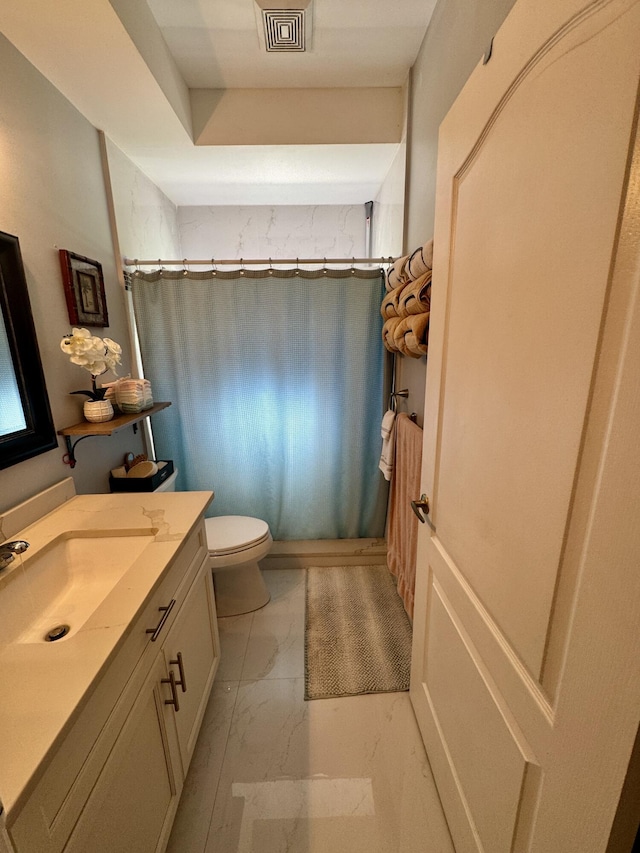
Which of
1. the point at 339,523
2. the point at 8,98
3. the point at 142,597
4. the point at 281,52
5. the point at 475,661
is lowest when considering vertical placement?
the point at 339,523

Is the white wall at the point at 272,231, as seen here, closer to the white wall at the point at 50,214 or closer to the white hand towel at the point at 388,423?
the white wall at the point at 50,214

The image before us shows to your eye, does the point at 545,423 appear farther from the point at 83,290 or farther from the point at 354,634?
the point at 83,290

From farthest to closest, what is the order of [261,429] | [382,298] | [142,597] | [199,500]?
[261,429]
[382,298]
[199,500]
[142,597]

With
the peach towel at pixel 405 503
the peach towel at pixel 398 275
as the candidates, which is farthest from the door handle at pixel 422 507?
the peach towel at pixel 398 275

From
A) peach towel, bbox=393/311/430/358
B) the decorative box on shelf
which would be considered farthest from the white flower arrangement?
peach towel, bbox=393/311/430/358

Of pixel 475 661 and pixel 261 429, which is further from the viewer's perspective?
pixel 261 429

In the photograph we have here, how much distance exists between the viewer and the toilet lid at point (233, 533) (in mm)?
1686

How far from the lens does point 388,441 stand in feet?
6.13

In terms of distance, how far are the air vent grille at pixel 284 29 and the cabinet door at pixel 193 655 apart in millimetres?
2072

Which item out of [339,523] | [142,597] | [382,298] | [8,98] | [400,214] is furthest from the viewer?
[339,523]

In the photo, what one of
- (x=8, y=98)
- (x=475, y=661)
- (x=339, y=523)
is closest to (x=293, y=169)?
(x=8, y=98)

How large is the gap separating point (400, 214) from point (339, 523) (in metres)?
1.83

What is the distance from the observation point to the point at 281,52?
1.48m

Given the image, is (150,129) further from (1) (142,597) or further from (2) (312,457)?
(1) (142,597)
